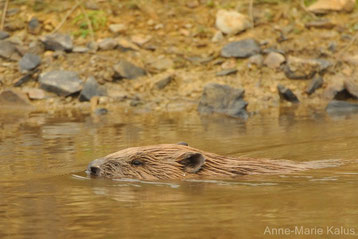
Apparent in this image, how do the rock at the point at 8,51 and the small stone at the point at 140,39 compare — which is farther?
the small stone at the point at 140,39

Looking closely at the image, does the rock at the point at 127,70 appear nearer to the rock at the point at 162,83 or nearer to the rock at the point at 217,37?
the rock at the point at 162,83

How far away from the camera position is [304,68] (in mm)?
13062

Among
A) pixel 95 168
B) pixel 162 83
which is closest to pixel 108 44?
pixel 162 83

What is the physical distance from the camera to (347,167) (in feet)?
23.7

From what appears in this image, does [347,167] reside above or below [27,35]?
below

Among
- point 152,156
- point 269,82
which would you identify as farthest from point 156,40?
point 152,156

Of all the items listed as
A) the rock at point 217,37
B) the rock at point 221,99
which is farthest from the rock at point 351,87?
the rock at point 217,37

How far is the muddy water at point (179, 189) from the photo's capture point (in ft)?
16.1

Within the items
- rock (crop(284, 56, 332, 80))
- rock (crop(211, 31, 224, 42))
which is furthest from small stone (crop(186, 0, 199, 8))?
rock (crop(284, 56, 332, 80))

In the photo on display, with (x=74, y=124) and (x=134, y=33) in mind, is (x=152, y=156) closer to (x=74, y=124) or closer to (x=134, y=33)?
(x=74, y=124)

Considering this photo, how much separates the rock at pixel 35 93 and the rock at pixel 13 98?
0.54 ft

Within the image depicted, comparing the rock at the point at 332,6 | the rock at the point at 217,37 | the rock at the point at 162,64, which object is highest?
the rock at the point at 332,6

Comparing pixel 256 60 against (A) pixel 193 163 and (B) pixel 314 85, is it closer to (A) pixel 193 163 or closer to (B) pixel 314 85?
(B) pixel 314 85

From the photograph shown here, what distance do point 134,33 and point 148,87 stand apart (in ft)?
4.83
